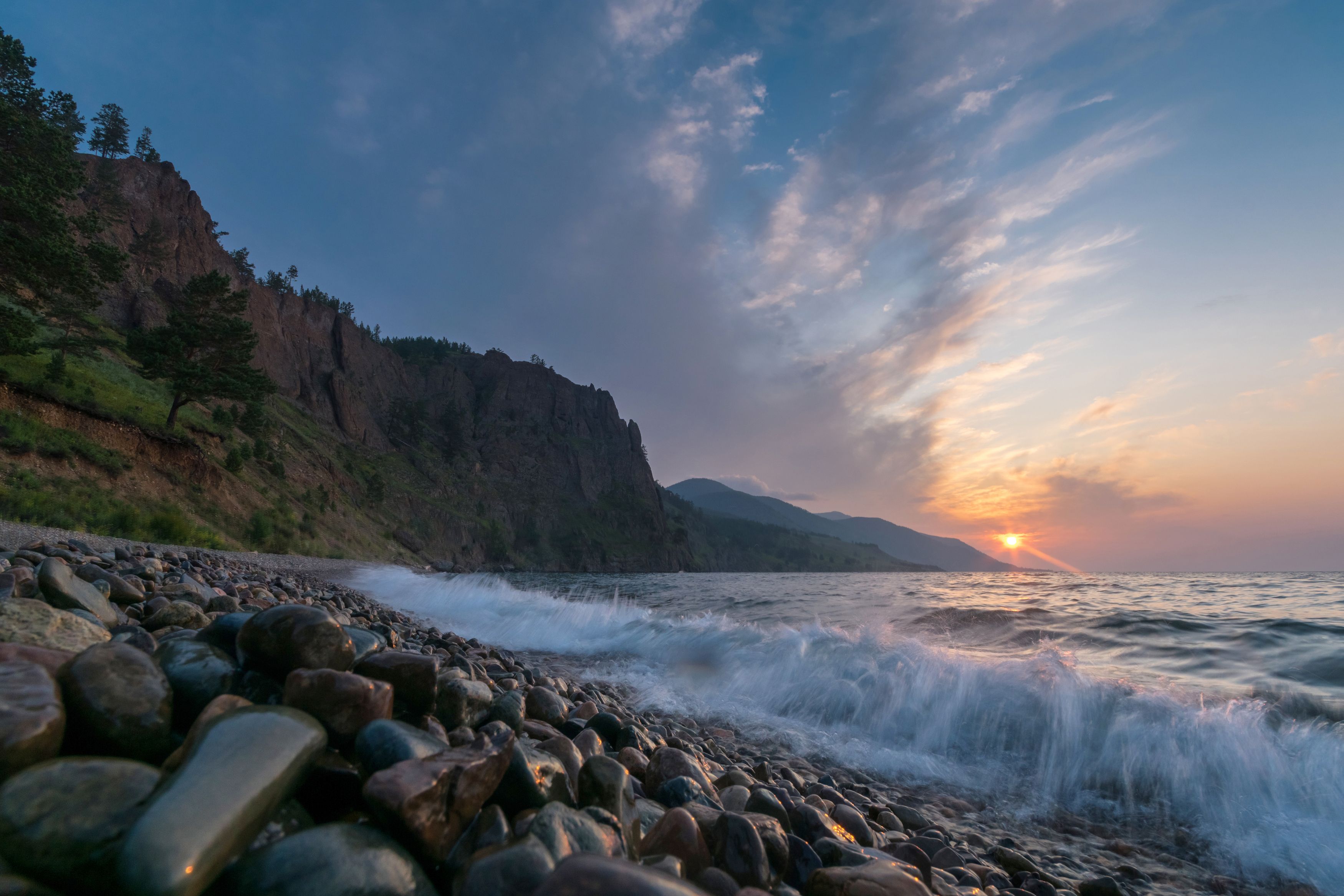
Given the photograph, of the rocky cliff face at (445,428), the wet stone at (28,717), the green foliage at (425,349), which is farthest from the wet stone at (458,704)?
the green foliage at (425,349)

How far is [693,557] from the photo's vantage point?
136 m

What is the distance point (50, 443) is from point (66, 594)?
22.8m

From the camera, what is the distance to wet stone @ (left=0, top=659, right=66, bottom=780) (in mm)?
1446

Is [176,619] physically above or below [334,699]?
below

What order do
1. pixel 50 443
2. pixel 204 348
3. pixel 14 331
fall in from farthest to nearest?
pixel 204 348
pixel 50 443
pixel 14 331

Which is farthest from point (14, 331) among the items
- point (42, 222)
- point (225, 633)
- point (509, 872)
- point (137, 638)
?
point (509, 872)

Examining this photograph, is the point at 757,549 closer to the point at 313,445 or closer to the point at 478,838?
the point at 313,445

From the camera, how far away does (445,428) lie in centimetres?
11056

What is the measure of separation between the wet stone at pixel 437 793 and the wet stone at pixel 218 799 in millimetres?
247

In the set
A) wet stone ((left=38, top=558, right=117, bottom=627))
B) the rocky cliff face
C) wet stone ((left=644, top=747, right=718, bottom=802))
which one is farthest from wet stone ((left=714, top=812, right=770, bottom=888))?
the rocky cliff face

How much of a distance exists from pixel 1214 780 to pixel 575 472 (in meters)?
129

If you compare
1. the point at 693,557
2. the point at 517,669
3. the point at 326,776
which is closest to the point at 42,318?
the point at 517,669

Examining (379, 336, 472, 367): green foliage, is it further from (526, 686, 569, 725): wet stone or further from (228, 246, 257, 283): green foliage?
(526, 686, 569, 725): wet stone

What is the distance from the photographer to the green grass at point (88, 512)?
1448cm
